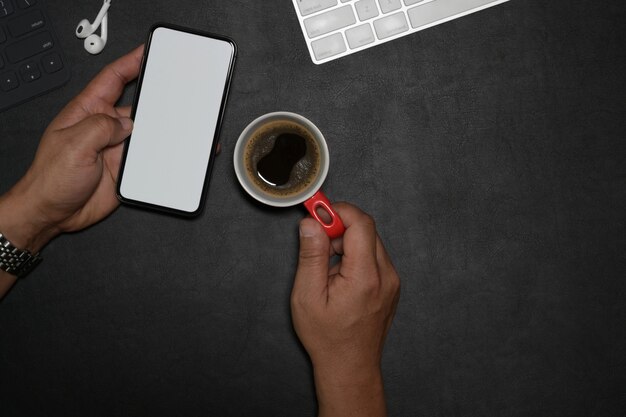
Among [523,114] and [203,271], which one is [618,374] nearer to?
[523,114]

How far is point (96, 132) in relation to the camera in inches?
31.5

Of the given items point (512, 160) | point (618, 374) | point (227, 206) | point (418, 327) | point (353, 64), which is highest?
point (353, 64)

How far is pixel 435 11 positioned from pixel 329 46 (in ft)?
0.63

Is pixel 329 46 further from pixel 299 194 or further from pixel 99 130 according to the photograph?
pixel 99 130

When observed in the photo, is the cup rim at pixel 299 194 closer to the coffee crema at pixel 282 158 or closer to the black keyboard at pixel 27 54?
the coffee crema at pixel 282 158

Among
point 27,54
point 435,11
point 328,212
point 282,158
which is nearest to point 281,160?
point 282,158

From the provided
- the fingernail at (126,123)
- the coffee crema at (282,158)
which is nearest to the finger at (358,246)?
the coffee crema at (282,158)

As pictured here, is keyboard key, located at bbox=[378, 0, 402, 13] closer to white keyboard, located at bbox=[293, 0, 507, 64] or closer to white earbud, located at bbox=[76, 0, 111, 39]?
white keyboard, located at bbox=[293, 0, 507, 64]

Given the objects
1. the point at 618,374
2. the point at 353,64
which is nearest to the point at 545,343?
the point at 618,374

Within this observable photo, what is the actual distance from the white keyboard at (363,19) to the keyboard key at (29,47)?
440mm

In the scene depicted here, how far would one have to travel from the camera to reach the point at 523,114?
2.97ft

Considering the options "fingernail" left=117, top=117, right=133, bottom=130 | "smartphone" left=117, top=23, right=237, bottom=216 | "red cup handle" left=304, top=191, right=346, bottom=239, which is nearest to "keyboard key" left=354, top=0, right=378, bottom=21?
"smartphone" left=117, top=23, right=237, bottom=216

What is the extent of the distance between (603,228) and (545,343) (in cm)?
23

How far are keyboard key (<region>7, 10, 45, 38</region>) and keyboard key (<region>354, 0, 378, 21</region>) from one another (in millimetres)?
550
